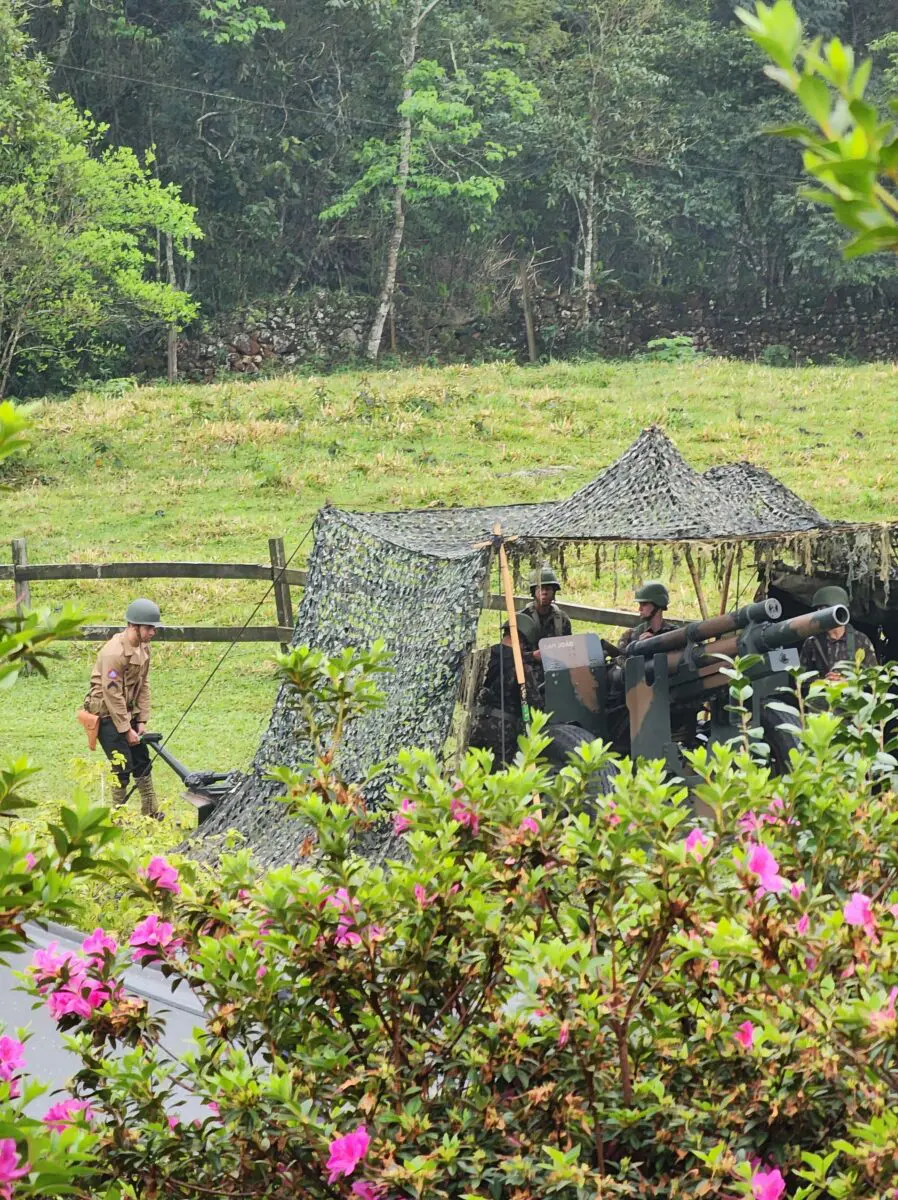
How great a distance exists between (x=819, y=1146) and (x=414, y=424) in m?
23.9

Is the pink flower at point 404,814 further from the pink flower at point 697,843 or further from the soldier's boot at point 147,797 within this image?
the soldier's boot at point 147,797

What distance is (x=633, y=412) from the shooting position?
87.4 feet

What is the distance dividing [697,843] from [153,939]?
111 cm

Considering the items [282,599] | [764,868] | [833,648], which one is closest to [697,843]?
[764,868]

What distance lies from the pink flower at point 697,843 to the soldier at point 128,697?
26.2ft

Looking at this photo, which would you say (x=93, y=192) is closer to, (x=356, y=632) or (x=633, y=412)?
(x=633, y=412)

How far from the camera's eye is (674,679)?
1007 cm

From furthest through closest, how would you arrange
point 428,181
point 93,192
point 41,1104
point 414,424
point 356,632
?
point 428,181 → point 93,192 → point 414,424 → point 356,632 → point 41,1104

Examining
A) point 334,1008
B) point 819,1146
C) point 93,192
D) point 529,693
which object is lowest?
point 529,693

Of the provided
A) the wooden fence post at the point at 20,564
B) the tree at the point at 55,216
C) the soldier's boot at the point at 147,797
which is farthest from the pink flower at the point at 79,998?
the tree at the point at 55,216

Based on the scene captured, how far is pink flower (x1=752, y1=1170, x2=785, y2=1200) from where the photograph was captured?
256cm

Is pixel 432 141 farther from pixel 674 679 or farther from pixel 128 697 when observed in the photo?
pixel 674 679

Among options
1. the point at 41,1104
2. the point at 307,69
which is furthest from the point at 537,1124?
the point at 307,69

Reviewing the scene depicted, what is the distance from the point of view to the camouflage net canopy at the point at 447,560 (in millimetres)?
9359
